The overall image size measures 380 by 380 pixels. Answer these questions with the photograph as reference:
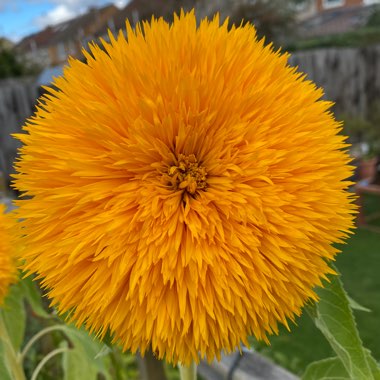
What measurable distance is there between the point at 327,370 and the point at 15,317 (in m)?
0.48

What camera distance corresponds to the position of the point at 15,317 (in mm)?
751

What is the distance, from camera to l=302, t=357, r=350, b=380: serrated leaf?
0.64 meters

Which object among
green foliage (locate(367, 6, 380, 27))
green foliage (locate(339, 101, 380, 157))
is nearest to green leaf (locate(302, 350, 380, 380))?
green foliage (locate(339, 101, 380, 157))

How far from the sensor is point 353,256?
13.1ft

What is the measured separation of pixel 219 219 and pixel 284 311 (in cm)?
10

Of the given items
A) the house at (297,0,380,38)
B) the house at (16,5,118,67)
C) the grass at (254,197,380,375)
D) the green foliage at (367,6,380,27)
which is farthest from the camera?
the house at (297,0,380,38)

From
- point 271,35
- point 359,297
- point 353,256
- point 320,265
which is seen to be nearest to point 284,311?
point 320,265

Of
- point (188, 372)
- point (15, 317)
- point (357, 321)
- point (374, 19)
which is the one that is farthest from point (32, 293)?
point (374, 19)

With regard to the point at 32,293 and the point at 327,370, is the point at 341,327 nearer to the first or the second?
the point at 327,370

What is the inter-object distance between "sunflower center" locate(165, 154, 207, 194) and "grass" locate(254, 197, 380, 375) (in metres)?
1.99

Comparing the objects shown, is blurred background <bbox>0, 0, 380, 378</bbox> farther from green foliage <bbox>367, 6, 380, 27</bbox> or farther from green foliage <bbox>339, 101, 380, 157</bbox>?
green foliage <bbox>367, 6, 380, 27</bbox>

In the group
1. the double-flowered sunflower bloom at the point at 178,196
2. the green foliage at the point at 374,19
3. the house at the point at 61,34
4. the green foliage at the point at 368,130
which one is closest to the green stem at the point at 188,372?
the double-flowered sunflower bloom at the point at 178,196

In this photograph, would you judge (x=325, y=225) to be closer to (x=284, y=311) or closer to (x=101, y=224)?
(x=284, y=311)

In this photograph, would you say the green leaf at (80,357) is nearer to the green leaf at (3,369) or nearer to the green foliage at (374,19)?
the green leaf at (3,369)
